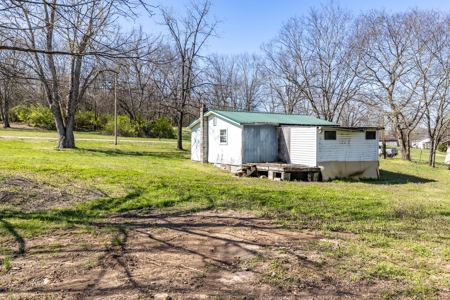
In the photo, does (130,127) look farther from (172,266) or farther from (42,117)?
(172,266)

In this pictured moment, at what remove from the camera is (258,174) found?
14125 mm

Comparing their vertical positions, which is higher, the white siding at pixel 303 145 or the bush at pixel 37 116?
the bush at pixel 37 116

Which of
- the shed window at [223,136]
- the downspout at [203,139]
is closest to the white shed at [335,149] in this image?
the shed window at [223,136]

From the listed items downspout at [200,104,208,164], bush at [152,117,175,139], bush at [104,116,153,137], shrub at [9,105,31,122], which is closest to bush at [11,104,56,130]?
shrub at [9,105,31,122]

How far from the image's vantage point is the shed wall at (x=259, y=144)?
14.8 metres

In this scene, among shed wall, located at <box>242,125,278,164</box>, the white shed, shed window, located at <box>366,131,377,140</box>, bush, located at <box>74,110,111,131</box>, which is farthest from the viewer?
bush, located at <box>74,110,111,131</box>

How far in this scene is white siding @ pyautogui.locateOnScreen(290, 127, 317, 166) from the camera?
13.5 m

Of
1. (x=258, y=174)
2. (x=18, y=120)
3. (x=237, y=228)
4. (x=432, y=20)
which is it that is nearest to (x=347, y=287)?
(x=237, y=228)

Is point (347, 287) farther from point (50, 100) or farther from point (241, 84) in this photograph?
point (241, 84)

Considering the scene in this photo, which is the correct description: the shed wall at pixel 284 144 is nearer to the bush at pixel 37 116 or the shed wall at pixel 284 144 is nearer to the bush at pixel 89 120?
the bush at pixel 89 120

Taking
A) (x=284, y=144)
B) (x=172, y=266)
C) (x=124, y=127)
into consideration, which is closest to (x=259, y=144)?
(x=284, y=144)

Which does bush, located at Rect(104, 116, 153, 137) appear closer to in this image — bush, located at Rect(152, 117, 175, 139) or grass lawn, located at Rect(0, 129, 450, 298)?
bush, located at Rect(152, 117, 175, 139)

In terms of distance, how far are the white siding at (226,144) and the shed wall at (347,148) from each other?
12.0 ft

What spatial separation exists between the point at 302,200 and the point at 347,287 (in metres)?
4.62
